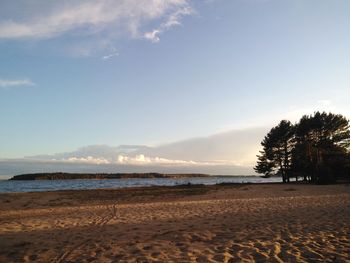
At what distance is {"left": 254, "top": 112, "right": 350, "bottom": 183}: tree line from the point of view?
48031 mm

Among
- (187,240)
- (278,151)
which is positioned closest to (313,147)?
(278,151)

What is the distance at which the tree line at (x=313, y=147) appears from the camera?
158ft

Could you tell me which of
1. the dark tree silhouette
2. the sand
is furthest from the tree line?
the sand

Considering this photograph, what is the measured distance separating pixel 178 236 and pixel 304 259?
376cm

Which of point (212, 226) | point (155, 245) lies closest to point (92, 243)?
point (155, 245)

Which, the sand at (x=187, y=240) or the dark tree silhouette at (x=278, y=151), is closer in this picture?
the sand at (x=187, y=240)

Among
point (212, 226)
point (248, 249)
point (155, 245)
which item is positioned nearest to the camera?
point (248, 249)

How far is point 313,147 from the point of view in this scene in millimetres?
49344

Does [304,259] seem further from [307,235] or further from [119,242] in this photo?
[119,242]

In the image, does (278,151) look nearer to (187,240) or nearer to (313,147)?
(313,147)

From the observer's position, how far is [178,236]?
9.16 metres

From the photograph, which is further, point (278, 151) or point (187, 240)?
point (278, 151)

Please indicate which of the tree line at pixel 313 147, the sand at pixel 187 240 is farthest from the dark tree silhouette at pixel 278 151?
the sand at pixel 187 240

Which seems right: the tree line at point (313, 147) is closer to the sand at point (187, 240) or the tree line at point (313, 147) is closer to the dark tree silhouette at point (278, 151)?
the dark tree silhouette at point (278, 151)
